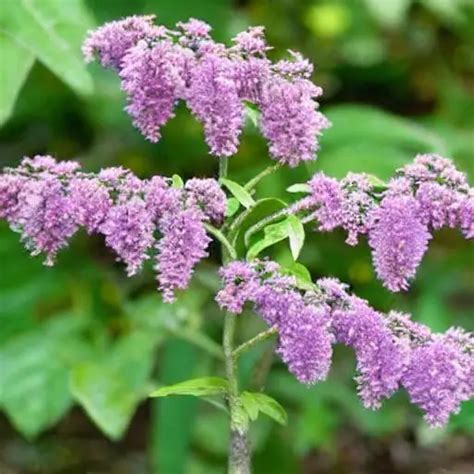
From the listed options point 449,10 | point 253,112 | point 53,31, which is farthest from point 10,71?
point 449,10

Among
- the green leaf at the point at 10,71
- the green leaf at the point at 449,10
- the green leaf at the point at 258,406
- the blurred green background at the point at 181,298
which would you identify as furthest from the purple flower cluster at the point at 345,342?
the green leaf at the point at 449,10

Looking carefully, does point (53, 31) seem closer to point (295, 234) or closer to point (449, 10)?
point (295, 234)

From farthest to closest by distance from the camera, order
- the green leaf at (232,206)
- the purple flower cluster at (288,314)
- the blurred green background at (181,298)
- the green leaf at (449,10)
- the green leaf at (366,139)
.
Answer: the green leaf at (449,10), the green leaf at (366,139), the blurred green background at (181,298), the green leaf at (232,206), the purple flower cluster at (288,314)

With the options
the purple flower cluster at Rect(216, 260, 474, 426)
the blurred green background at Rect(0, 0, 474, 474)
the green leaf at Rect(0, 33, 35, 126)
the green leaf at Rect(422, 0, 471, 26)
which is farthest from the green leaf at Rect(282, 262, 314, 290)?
the green leaf at Rect(422, 0, 471, 26)

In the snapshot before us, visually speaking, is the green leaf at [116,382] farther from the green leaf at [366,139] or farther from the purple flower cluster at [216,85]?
the purple flower cluster at [216,85]

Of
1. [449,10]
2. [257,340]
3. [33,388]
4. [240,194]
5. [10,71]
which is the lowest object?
[33,388]

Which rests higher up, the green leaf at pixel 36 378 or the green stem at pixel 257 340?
the green stem at pixel 257 340
